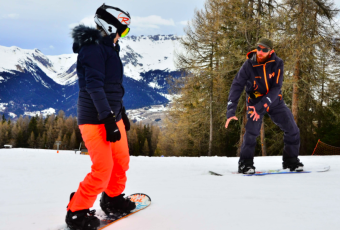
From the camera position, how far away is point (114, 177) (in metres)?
2.35

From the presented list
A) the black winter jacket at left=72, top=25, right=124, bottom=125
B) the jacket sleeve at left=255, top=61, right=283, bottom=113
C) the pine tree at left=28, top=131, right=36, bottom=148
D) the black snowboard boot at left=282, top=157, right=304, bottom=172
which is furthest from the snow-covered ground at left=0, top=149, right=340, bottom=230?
the pine tree at left=28, top=131, right=36, bottom=148

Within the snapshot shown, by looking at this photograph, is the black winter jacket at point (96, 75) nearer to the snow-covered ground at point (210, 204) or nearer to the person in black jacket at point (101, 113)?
the person in black jacket at point (101, 113)

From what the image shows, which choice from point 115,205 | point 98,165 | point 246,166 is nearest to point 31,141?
point 246,166

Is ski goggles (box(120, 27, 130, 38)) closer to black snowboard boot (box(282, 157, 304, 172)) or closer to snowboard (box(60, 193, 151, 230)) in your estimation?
snowboard (box(60, 193, 151, 230))

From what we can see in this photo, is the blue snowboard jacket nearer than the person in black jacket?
No

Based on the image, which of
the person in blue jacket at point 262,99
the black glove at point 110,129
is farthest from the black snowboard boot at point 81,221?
the person in blue jacket at point 262,99

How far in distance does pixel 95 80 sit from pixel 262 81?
9.32 feet

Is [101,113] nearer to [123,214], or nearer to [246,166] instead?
[123,214]

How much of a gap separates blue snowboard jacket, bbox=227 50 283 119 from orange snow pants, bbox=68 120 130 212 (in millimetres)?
2379

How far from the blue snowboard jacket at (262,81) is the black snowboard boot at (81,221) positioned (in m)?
2.82

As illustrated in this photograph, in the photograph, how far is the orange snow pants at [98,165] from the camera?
6.47ft

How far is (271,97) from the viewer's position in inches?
153

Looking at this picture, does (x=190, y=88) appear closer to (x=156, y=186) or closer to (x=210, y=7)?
(x=210, y=7)

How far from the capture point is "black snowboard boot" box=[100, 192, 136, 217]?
2.29 metres
